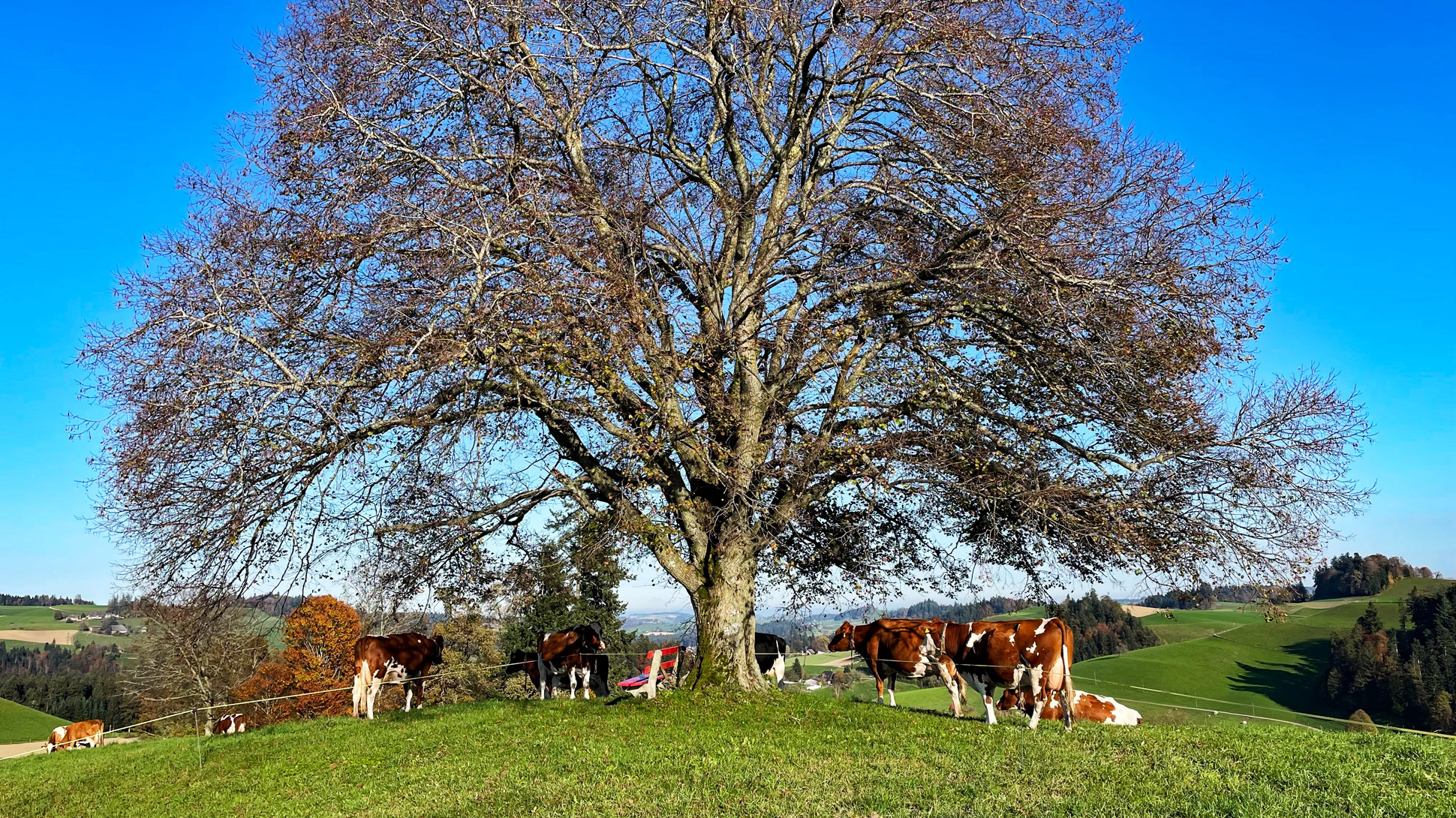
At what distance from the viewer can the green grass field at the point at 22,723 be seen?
201 feet

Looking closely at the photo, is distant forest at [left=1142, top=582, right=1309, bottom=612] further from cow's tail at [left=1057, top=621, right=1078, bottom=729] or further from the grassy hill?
the grassy hill

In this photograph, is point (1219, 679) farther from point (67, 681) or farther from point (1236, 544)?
point (67, 681)

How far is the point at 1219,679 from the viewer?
2425 inches

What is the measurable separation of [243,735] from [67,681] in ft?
334

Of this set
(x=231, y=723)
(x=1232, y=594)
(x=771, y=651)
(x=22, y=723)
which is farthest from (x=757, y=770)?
(x=22, y=723)

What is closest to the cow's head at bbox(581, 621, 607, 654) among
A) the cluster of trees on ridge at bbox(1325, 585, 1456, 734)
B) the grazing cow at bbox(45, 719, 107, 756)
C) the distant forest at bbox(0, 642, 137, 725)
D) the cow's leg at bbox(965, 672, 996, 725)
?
the cow's leg at bbox(965, 672, 996, 725)

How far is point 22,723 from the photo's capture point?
6700 cm

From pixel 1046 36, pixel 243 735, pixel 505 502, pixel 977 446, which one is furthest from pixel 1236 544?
pixel 243 735

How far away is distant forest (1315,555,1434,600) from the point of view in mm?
77438

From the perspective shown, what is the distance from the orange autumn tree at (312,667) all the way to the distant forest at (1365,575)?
77921 millimetres

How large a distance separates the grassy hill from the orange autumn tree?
24.6 m

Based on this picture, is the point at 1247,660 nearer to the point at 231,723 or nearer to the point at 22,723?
the point at 231,723

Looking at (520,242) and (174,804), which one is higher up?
(520,242)

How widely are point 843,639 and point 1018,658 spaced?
674 centimetres
